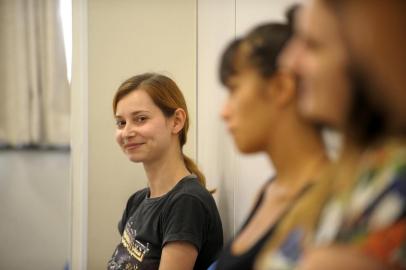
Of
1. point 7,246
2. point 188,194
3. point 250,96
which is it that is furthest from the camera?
point 7,246

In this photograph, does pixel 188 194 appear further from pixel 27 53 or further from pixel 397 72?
pixel 27 53

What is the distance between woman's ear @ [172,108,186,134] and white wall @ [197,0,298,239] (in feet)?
0.16

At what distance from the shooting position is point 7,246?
1726 mm

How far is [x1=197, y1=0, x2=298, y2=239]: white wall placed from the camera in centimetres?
43

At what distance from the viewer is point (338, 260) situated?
0.23m

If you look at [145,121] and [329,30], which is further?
[145,121]

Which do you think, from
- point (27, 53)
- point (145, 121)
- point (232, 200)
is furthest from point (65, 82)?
point (232, 200)

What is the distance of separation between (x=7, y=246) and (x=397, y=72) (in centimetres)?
179

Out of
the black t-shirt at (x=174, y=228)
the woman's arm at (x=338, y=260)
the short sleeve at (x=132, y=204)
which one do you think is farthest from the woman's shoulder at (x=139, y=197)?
the woman's arm at (x=338, y=260)

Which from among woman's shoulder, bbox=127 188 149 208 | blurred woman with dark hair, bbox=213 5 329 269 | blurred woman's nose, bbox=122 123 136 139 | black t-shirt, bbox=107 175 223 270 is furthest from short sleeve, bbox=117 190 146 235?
blurred woman with dark hair, bbox=213 5 329 269

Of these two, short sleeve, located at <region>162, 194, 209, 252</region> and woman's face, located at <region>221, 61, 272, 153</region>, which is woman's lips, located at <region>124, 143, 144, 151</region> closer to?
short sleeve, located at <region>162, 194, 209, 252</region>

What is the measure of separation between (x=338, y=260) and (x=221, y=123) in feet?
1.00

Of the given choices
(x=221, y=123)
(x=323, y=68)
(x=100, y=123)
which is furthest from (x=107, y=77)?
(x=323, y=68)

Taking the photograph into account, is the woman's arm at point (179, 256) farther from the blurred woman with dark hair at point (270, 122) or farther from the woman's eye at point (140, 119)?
the blurred woman with dark hair at point (270, 122)
